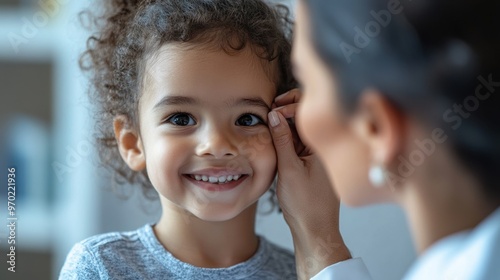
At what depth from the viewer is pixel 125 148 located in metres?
1.17

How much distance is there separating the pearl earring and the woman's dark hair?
60 mm

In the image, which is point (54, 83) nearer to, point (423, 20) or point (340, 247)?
point (340, 247)

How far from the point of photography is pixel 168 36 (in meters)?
1.07

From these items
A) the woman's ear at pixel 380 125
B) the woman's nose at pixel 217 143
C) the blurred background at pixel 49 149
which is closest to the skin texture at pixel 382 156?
the woman's ear at pixel 380 125

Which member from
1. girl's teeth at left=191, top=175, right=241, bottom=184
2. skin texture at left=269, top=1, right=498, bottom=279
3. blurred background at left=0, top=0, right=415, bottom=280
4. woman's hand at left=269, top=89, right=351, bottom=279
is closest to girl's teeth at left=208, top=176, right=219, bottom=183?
girl's teeth at left=191, top=175, right=241, bottom=184

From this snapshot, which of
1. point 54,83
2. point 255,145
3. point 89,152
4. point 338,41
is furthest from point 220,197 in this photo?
point 54,83

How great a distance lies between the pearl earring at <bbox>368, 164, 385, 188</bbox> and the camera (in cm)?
65

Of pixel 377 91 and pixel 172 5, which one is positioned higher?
pixel 172 5

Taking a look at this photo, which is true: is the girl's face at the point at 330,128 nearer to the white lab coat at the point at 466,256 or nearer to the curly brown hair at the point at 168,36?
the white lab coat at the point at 466,256

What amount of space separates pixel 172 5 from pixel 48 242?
0.95 meters

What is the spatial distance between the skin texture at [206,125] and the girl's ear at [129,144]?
39 millimetres

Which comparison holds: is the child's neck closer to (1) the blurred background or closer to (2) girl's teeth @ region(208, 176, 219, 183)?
(2) girl's teeth @ region(208, 176, 219, 183)

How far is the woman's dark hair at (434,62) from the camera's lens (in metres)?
0.60

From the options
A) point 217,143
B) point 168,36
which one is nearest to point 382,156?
point 217,143
